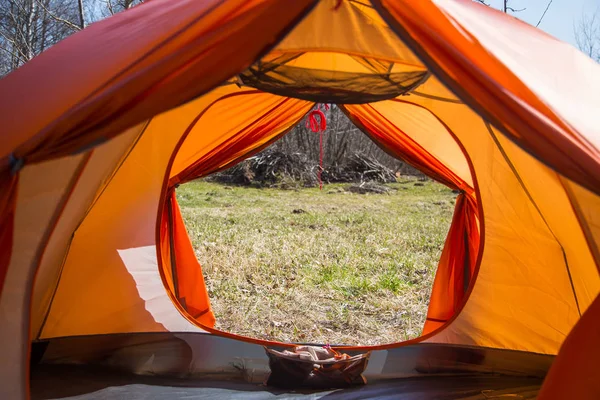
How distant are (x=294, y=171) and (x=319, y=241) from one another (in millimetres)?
4988

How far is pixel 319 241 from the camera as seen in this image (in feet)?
22.3

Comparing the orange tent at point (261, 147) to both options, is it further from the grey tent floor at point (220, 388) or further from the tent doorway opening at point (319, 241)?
the tent doorway opening at point (319, 241)

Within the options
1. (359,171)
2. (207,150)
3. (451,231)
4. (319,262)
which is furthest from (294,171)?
(451,231)

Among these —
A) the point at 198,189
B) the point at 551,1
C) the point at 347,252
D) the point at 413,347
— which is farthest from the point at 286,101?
the point at 198,189

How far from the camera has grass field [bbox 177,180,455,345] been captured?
14.2 ft

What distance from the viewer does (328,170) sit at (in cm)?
1214

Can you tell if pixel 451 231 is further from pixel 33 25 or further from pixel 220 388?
pixel 33 25

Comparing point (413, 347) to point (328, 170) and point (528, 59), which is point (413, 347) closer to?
point (528, 59)

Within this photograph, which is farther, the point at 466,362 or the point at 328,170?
the point at 328,170

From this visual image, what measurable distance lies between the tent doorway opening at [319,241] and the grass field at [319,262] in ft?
0.04

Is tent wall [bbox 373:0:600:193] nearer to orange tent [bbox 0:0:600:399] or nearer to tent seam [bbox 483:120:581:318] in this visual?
orange tent [bbox 0:0:600:399]

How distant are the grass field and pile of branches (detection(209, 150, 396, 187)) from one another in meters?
1.42

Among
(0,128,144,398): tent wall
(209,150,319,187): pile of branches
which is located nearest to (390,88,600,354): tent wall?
(0,128,144,398): tent wall

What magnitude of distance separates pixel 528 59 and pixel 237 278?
3737 mm
